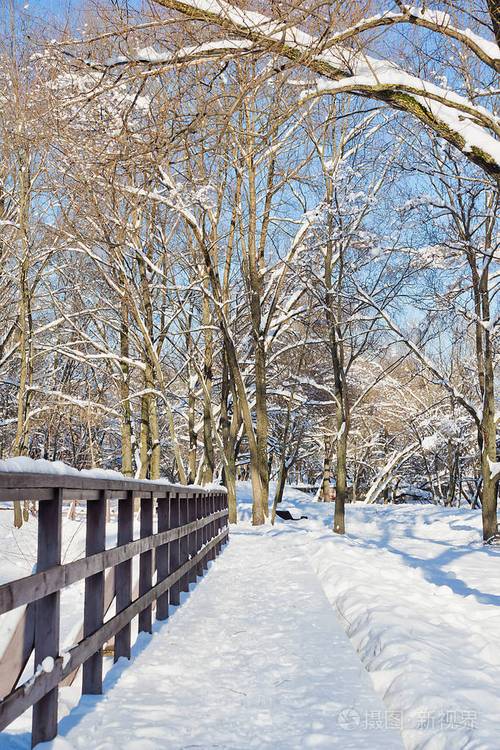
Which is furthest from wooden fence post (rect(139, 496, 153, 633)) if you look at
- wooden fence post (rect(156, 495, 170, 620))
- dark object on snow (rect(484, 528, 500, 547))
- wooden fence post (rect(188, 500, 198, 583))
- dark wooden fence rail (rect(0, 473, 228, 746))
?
dark object on snow (rect(484, 528, 500, 547))

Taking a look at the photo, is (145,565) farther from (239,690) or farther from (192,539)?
(192,539)

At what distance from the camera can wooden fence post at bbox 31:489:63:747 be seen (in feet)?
9.32

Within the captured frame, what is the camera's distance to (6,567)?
411 inches

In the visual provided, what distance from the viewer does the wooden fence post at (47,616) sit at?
2.84m

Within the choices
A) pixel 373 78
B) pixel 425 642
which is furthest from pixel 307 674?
pixel 373 78

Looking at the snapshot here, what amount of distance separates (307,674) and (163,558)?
6.20 ft

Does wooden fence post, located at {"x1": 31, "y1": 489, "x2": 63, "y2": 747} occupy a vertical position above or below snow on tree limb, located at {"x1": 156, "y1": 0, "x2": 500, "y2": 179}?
below

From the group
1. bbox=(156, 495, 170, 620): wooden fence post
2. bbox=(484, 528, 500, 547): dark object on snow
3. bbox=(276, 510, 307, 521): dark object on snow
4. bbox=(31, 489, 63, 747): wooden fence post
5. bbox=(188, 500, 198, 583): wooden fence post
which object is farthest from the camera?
bbox=(276, 510, 307, 521): dark object on snow

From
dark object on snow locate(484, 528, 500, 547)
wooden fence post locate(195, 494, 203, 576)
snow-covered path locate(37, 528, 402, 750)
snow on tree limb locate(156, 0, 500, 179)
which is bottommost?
dark object on snow locate(484, 528, 500, 547)

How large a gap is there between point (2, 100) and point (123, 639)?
641 inches

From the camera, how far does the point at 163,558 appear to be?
5695mm

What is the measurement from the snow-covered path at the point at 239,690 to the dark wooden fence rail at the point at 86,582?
0.17m

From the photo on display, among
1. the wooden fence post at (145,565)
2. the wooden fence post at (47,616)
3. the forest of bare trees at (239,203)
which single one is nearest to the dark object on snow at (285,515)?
the forest of bare trees at (239,203)

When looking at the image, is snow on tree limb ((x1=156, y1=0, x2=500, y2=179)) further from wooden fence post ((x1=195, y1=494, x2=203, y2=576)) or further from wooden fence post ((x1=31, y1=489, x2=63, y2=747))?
wooden fence post ((x1=195, y1=494, x2=203, y2=576))
